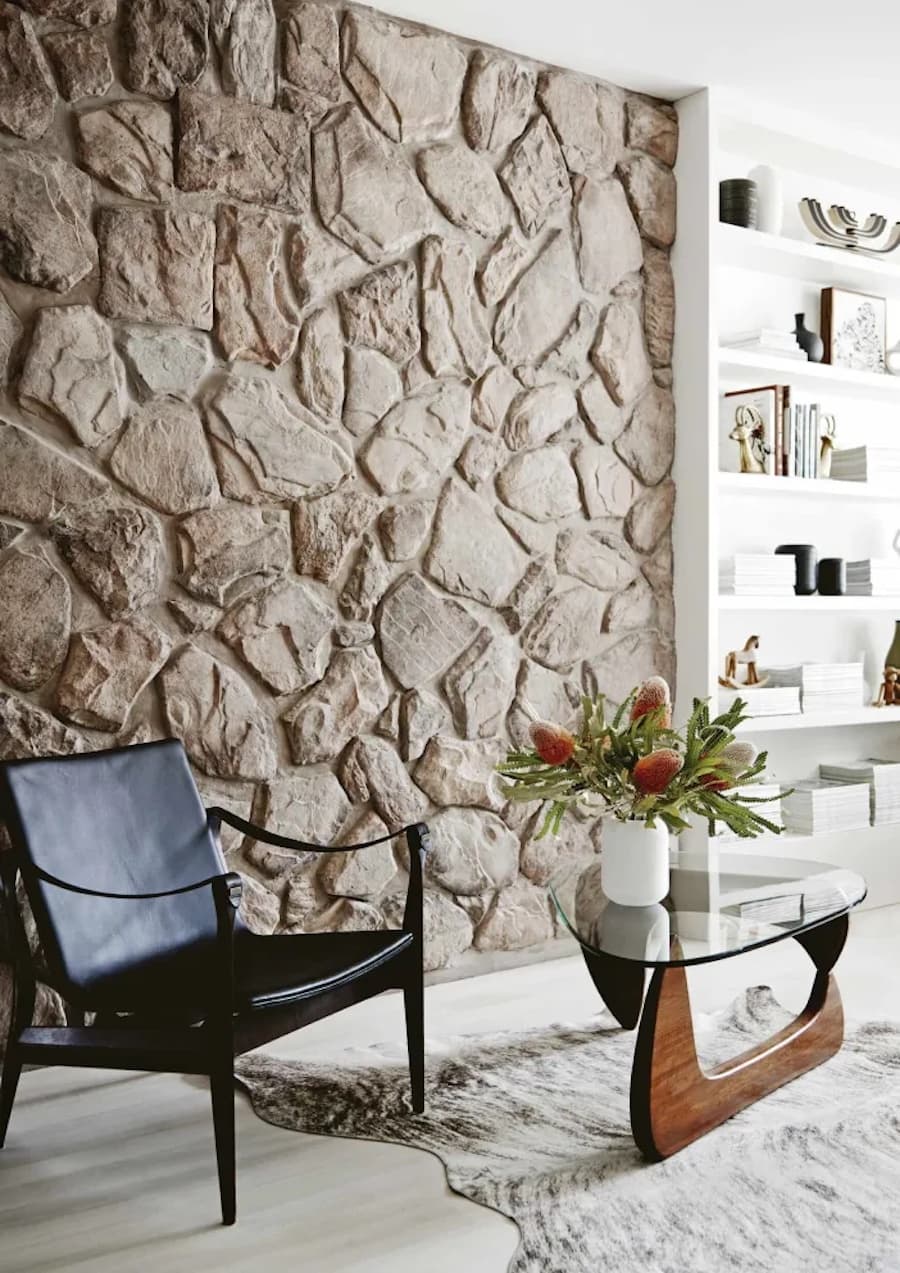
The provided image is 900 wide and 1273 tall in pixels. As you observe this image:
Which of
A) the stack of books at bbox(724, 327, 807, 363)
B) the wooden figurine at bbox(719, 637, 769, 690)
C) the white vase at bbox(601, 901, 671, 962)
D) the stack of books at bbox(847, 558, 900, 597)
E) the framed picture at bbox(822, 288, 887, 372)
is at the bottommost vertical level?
the white vase at bbox(601, 901, 671, 962)

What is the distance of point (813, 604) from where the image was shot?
4234mm

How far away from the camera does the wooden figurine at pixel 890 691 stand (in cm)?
452

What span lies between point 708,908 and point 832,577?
2.01 meters

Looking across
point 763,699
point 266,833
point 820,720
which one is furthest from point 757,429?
point 266,833

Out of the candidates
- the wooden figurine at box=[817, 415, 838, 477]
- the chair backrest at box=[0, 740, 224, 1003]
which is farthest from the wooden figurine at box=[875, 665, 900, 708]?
the chair backrest at box=[0, 740, 224, 1003]

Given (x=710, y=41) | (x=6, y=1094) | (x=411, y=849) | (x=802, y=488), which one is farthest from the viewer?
(x=802, y=488)

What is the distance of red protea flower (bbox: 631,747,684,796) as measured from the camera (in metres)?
2.47

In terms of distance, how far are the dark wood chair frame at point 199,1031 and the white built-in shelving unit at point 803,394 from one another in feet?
6.16

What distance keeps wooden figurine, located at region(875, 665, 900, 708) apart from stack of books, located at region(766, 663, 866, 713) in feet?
0.43

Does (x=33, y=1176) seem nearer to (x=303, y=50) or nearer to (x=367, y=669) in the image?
(x=367, y=669)

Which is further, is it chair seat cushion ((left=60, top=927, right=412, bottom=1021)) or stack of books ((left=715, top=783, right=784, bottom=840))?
stack of books ((left=715, top=783, right=784, bottom=840))

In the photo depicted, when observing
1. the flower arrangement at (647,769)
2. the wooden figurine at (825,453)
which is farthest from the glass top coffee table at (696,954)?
the wooden figurine at (825,453)

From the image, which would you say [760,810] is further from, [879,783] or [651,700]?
[651,700]

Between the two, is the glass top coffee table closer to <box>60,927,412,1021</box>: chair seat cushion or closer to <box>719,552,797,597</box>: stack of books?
<box>60,927,412,1021</box>: chair seat cushion
